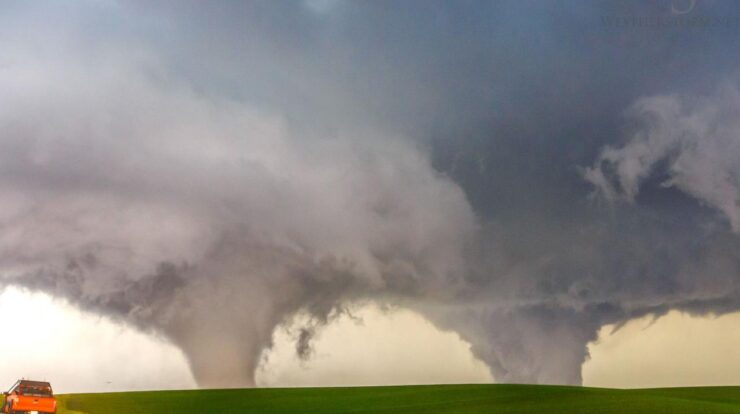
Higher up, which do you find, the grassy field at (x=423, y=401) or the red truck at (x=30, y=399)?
the grassy field at (x=423, y=401)

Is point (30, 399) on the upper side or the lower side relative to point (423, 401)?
lower

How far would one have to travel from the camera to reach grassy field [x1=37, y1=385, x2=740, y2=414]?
64.1 meters

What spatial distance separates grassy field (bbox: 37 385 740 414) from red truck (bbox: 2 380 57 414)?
5148mm

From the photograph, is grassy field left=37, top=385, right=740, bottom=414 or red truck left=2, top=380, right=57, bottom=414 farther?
grassy field left=37, top=385, right=740, bottom=414

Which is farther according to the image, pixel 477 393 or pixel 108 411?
pixel 477 393

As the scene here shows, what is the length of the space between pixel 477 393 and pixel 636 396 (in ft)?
57.9

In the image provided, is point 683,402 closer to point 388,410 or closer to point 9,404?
point 388,410

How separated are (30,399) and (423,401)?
128ft

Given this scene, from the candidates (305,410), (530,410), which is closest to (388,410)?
(305,410)

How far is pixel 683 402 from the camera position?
66.1m

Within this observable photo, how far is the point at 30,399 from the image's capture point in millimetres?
50875

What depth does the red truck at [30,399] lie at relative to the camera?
50531mm

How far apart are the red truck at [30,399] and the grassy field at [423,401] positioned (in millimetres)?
5148

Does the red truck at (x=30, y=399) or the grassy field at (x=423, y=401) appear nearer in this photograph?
the red truck at (x=30, y=399)
